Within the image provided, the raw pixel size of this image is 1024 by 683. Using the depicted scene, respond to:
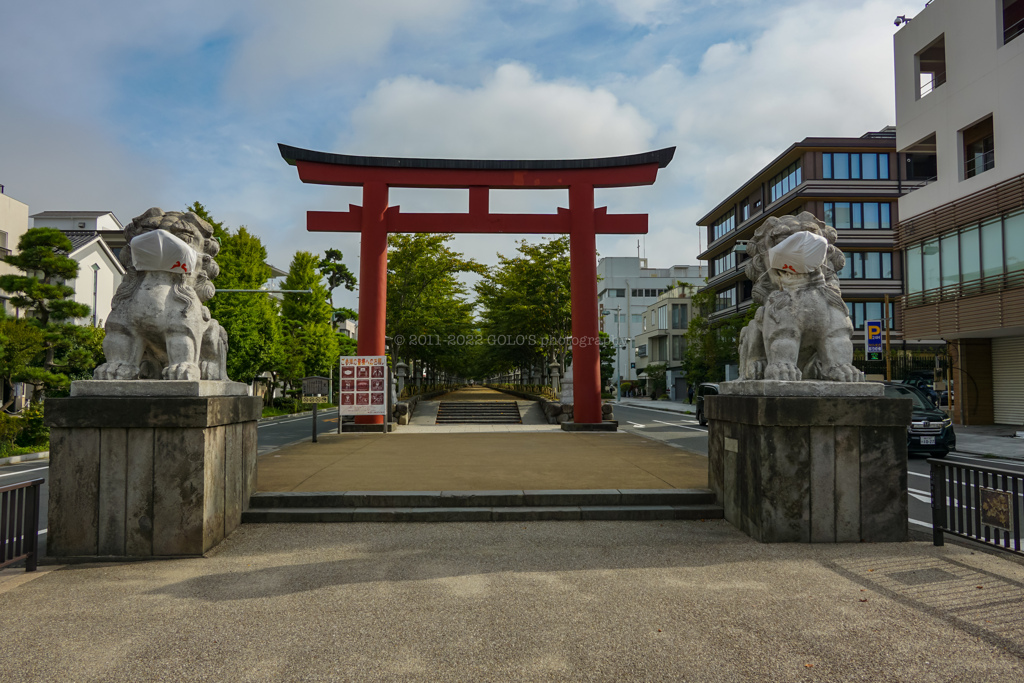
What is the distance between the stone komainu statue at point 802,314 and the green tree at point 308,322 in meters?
32.6

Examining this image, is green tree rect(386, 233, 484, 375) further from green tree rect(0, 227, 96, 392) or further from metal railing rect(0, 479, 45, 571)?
metal railing rect(0, 479, 45, 571)

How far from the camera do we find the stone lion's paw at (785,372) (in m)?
5.63

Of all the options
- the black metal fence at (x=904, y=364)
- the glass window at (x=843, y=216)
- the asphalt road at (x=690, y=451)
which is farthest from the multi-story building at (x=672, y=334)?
the asphalt road at (x=690, y=451)

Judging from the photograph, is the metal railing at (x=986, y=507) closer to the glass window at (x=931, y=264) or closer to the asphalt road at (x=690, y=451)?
the asphalt road at (x=690, y=451)

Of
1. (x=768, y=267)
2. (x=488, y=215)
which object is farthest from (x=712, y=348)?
(x=768, y=267)

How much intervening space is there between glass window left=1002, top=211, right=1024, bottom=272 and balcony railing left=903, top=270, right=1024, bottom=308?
269 mm

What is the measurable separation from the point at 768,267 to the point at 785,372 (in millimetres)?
1119

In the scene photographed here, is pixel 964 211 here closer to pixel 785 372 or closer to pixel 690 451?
pixel 690 451

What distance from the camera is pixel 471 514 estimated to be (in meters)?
6.16

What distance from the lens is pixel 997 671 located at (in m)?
3.01

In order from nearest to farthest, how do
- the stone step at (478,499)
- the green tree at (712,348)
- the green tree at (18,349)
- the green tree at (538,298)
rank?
1. the stone step at (478,499)
2. the green tree at (18,349)
3. the green tree at (538,298)
4. the green tree at (712,348)

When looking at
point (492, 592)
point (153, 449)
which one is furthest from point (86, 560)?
point (492, 592)

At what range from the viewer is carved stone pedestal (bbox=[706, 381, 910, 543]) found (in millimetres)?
5297

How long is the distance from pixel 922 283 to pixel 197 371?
2454cm
